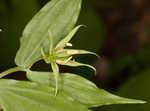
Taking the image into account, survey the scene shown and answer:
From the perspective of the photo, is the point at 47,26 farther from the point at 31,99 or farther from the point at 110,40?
the point at 110,40

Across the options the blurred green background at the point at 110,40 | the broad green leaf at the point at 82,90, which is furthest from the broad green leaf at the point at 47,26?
the blurred green background at the point at 110,40

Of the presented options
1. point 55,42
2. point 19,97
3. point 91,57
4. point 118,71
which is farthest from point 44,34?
point 118,71

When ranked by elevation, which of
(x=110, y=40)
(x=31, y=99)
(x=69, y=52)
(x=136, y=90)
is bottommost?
(x=136, y=90)

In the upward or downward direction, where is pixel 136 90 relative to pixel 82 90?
downward

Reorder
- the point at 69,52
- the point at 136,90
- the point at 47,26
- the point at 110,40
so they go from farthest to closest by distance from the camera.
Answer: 1. the point at 110,40
2. the point at 136,90
3. the point at 47,26
4. the point at 69,52

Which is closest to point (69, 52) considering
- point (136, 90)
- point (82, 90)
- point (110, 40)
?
point (82, 90)

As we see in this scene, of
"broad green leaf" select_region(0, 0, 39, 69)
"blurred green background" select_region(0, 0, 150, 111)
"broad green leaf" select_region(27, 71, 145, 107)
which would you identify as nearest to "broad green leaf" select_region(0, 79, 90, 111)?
"broad green leaf" select_region(27, 71, 145, 107)
